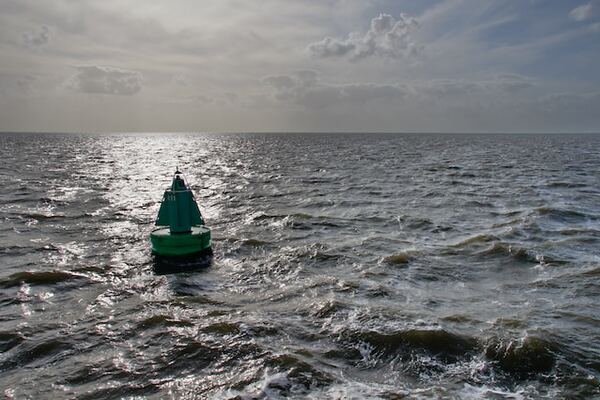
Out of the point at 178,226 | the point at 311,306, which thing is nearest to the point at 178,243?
the point at 178,226

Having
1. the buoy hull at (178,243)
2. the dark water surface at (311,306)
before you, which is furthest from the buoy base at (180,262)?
the dark water surface at (311,306)

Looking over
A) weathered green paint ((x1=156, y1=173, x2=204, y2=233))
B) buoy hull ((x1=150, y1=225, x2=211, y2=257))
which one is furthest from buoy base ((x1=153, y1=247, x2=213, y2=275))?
weathered green paint ((x1=156, y1=173, x2=204, y2=233))

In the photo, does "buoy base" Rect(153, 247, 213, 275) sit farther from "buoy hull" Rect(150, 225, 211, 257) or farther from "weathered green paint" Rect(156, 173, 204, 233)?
"weathered green paint" Rect(156, 173, 204, 233)

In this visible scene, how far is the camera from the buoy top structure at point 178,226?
16.2m

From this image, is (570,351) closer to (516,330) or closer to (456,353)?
(516,330)

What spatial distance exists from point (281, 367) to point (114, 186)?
32.6m

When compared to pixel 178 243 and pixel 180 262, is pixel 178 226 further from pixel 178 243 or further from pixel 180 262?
pixel 180 262

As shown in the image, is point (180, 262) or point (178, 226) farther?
point (178, 226)

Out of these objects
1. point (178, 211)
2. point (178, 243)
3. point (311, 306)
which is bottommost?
point (311, 306)

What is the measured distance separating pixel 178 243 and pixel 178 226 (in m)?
0.72

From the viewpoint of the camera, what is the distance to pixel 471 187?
35094mm

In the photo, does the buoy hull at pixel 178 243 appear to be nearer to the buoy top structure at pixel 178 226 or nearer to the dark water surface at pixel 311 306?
the buoy top structure at pixel 178 226

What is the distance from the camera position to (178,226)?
54.2 ft

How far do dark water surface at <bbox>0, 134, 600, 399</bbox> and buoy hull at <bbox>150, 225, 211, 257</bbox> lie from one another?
0.98m
